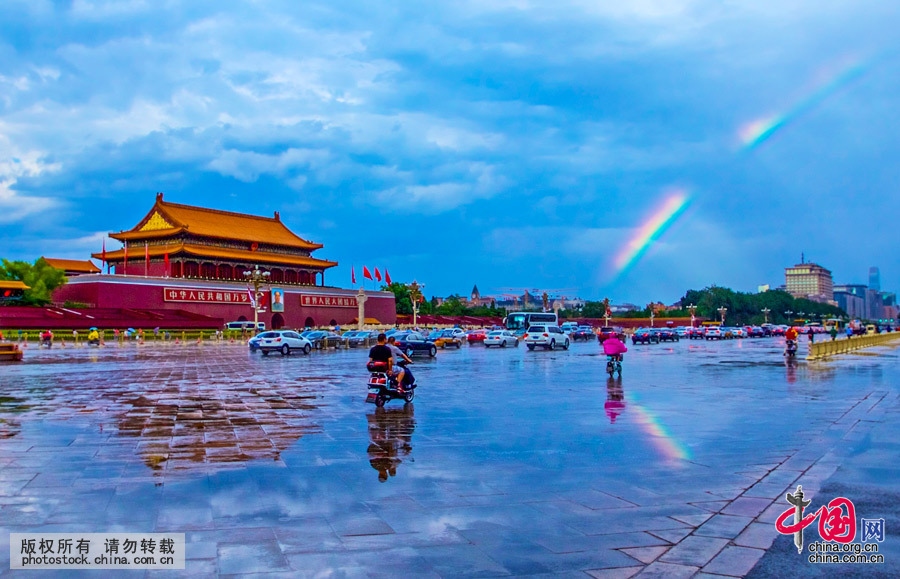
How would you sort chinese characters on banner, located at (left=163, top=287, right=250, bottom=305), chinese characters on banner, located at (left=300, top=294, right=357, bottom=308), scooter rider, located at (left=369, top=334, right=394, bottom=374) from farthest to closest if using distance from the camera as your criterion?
1. chinese characters on banner, located at (left=300, top=294, right=357, bottom=308)
2. chinese characters on banner, located at (left=163, top=287, right=250, bottom=305)
3. scooter rider, located at (left=369, top=334, right=394, bottom=374)

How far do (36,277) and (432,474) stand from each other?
57317 millimetres

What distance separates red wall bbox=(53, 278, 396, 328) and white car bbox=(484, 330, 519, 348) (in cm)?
2625

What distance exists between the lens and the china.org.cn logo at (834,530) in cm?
492

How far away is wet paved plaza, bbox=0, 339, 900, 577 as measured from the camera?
5027mm

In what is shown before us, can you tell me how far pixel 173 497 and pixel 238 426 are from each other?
168 inches

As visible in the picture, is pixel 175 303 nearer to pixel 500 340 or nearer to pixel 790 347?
pixel 500 340

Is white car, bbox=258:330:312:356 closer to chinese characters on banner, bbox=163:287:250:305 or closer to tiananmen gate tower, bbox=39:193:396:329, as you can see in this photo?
tiananmen gate tower, bbox=39:193:396:329

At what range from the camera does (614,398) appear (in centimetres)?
1473

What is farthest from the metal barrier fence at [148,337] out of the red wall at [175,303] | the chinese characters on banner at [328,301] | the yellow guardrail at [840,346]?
the yellow guardrail at [840,346]

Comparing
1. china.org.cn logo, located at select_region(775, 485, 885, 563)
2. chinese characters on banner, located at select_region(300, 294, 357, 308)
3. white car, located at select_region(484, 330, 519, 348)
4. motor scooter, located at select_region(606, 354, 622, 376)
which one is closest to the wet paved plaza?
china.org.cn logo, located at select_region(775, 485, 885, 563)

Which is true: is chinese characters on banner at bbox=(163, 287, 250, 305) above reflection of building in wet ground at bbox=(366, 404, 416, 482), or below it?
above

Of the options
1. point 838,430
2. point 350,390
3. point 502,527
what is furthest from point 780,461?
point 350,390

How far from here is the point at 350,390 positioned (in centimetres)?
1644

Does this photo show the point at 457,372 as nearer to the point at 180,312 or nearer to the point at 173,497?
the point at 173,497
